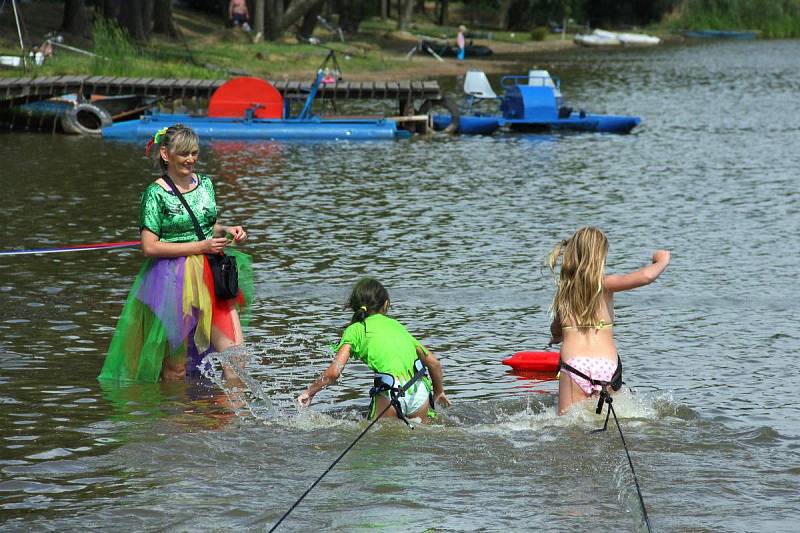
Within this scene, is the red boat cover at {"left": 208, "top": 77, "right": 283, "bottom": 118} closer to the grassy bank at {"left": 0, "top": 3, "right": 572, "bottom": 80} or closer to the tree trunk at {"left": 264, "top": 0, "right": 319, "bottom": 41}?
the grassy bank at {"left": 0, "top": 3, "right": 572, "bottom": 80}

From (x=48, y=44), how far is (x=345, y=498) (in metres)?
29.5

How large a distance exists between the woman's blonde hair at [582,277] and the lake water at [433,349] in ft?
2.21

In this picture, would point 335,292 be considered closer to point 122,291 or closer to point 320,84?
point 122,291

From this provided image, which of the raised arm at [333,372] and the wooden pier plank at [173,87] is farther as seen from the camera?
the wooden pier plank at [173,87]

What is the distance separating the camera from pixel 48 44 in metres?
34.2

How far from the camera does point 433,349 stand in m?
10.8

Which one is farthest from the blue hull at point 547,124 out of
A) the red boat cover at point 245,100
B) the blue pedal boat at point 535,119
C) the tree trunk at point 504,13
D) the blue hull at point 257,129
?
the tree trunk at point 504,13

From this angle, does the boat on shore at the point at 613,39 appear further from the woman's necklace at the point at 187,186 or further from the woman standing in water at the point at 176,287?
the woman's necklace at the point at 187,186

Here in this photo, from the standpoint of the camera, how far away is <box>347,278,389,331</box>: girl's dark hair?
786cm

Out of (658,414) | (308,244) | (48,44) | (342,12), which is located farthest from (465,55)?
(658,414)

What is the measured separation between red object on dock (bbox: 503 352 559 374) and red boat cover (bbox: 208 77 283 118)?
59.1 ft

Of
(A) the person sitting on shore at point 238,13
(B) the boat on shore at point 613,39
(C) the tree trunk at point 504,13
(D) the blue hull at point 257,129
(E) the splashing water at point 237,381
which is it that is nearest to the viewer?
(E) the splashing water at point 237,381

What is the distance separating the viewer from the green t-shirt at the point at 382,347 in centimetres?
782

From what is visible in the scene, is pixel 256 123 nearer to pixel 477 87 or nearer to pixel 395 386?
pixel 477 87
